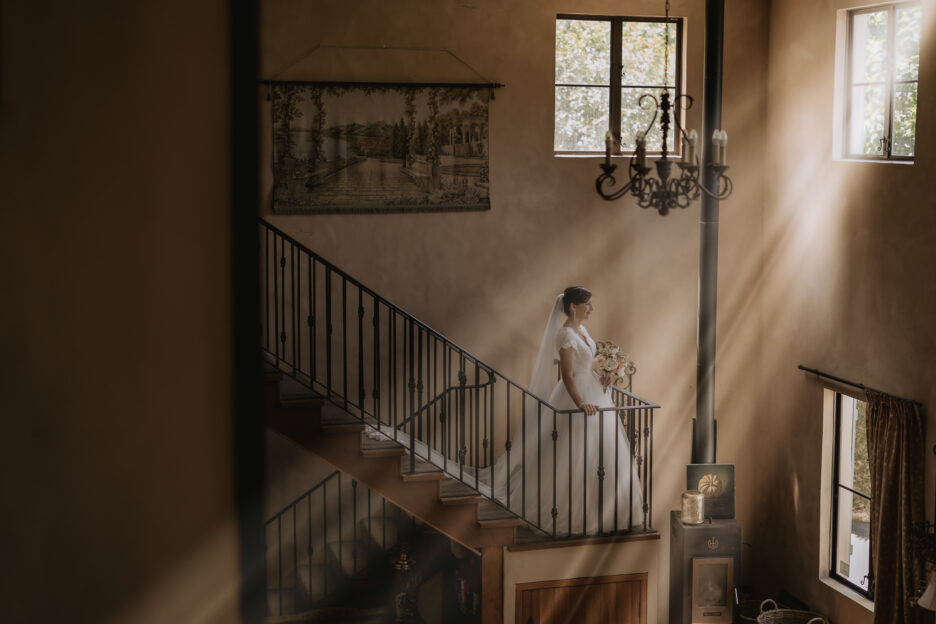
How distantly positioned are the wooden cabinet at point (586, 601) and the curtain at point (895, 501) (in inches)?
62.7

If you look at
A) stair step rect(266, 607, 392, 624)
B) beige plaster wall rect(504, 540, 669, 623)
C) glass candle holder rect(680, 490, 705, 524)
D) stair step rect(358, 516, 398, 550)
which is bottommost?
stair step rect(266, 607, 392, 624)

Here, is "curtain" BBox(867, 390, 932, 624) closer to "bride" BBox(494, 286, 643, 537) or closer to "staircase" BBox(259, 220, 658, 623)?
"staircase" BBox(259, 220, 658, 623)

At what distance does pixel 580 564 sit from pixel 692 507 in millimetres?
981

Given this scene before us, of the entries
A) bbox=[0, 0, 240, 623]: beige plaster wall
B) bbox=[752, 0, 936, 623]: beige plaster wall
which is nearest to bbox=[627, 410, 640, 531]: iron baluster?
bbox=[752, 0, 936, 623]: beige plaster wall

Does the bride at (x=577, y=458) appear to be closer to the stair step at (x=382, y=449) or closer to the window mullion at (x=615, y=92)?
the stair step at (x=382, y=449)

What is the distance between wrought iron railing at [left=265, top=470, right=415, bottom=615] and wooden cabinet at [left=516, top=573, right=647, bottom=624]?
162 centimetres

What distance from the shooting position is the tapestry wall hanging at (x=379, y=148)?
739 centimetres

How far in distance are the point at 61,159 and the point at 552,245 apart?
7064 millimetres

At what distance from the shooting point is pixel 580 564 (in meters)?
6.68

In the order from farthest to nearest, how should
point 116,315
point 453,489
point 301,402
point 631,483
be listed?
point 631,483 < point 453,489 < point 301,402 < point 116,315

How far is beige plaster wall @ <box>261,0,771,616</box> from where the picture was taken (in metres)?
7.45

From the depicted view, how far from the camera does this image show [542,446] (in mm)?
6949

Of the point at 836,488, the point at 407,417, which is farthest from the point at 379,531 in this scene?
the point at 836,488

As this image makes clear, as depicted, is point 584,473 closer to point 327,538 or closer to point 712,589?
point 712,589
